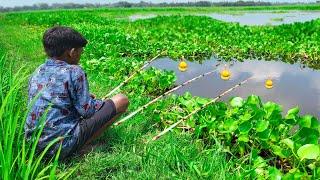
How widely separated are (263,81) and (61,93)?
16.0 feet

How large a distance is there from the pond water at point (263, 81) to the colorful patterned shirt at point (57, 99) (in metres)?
3.23

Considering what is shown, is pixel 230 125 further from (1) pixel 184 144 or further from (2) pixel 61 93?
(2) pixel 61 93

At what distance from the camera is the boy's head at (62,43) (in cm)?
342

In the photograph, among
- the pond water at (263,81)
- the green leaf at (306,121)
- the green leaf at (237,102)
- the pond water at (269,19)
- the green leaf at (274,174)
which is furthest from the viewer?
the pond water at (269,19)

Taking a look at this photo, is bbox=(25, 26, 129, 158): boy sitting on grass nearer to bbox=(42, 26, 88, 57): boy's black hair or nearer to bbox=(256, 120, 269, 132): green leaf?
bbox=(42, 26, 88, 57): boy's black hair

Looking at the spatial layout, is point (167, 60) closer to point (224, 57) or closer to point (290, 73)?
point (224, 57)

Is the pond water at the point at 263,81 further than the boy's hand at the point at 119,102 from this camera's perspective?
Yes

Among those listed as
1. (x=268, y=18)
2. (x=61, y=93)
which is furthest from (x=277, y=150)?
(x=268, y=18)

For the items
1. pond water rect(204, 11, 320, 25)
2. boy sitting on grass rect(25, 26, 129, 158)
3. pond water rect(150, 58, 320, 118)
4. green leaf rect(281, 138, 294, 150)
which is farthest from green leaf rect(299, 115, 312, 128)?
pond water rect(204, 11, 320, 25)

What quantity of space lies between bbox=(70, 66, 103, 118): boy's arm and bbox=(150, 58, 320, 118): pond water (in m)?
3.15

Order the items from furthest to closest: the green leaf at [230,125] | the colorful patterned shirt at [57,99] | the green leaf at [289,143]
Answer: the green leaf at [230,125] < the green leaf at [289,143] < the colorful patterned shirt at [57,99]

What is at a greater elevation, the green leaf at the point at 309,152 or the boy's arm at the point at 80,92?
the boy's arm at the point at 80,92

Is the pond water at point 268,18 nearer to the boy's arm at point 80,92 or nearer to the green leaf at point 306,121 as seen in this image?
the green leaf at point 306,121

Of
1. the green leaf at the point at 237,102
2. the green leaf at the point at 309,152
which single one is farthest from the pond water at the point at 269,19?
the green leaf at the point at 309,152
